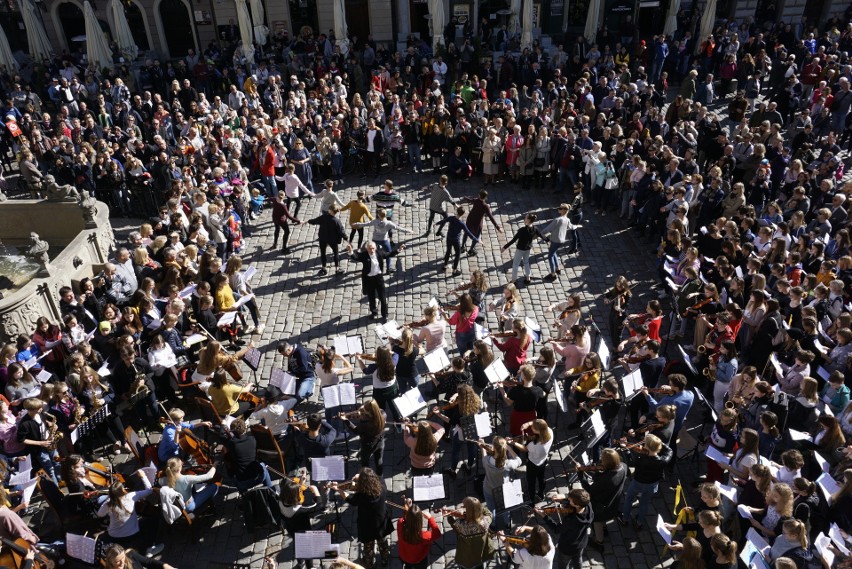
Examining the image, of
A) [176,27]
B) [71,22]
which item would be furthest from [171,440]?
[71,22]

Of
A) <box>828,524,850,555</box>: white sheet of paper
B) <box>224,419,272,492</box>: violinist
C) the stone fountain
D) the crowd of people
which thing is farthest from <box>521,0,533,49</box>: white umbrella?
<box>828,524,850,555</box>: white sheet of paper

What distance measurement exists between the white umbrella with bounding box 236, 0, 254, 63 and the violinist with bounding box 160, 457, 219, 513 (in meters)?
19.4

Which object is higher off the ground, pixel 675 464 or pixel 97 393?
pixel 97 393

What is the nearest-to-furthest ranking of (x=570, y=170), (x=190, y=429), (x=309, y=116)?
(x=190, y=429) < (x=570, y=170) < (x=309, y=116)

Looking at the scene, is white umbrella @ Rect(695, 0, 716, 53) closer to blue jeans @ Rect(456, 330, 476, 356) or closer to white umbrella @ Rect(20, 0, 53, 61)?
blue jeans @ Rect(456, 330, 476, 356)

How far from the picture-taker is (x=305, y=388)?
9398mm

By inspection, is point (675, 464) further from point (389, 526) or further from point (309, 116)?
point (309, 116)

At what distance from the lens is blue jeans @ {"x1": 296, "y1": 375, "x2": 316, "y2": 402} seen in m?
9.38

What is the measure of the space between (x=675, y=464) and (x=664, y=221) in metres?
6.57

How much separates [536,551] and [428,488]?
1.43 meters

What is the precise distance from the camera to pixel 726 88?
22438 mm

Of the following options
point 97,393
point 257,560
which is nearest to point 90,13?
point 97,393

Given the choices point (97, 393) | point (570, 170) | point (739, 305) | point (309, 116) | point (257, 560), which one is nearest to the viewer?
point (257, 560)

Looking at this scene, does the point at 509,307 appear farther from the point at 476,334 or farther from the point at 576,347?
the point at 576,347
